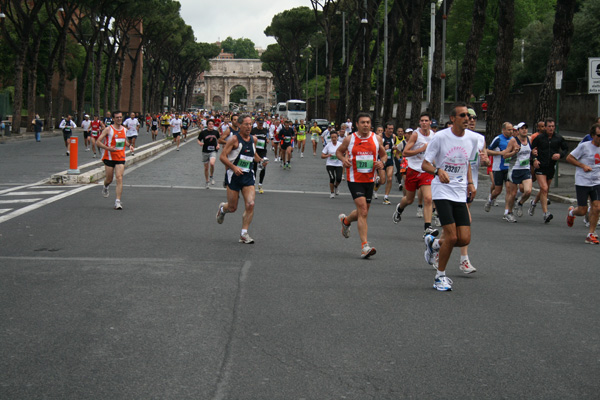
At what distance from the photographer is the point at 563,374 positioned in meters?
5.19

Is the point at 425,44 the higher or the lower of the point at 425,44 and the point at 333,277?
the higher

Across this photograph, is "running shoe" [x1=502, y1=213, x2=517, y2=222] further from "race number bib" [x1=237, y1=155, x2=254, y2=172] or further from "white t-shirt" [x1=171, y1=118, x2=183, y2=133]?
"white t-shirt" [x1=171, y1=118, x2=183, y2=133]

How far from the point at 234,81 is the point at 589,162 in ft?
611

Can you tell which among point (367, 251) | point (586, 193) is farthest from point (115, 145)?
point (586, 193)

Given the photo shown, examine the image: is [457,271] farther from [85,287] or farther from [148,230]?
[148,230]

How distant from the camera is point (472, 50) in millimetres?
29594

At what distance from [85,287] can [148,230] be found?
4393mm

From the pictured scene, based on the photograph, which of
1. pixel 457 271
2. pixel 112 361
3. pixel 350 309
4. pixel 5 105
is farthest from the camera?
pixel 5 105

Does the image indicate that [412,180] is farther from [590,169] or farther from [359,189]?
[359,189]

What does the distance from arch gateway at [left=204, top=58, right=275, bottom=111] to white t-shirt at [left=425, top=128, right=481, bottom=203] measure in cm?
18597

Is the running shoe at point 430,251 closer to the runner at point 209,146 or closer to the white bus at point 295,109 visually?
the runner at point 209,146

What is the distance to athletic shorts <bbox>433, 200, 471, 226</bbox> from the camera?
794cm

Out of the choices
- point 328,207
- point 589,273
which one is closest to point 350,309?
point 589,273

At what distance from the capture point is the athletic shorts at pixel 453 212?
26.1 feet
